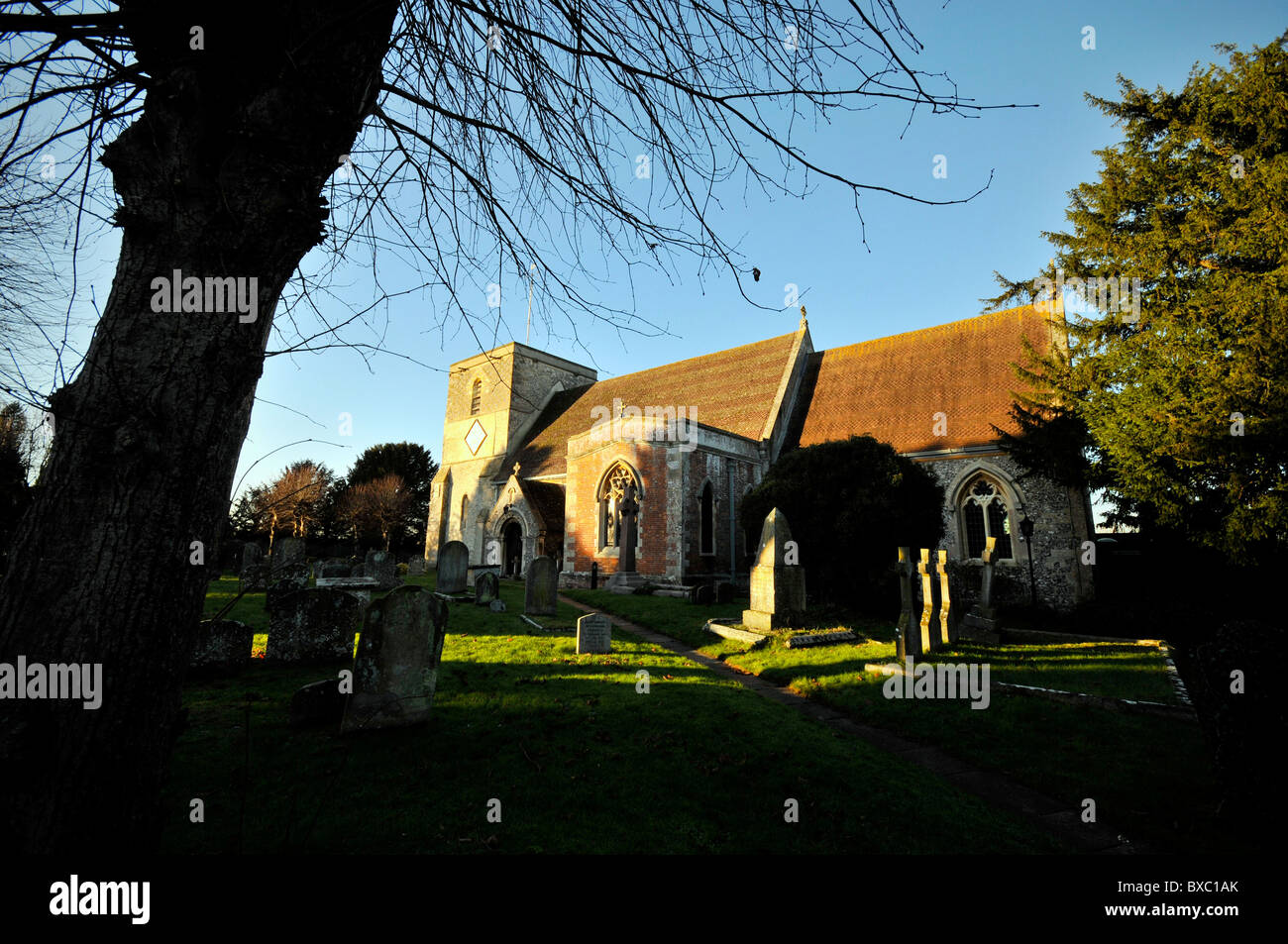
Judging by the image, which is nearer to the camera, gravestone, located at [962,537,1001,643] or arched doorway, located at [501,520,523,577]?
gravestone, located at [962,537,1001,643]

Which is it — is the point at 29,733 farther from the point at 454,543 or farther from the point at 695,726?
the point at 454,543

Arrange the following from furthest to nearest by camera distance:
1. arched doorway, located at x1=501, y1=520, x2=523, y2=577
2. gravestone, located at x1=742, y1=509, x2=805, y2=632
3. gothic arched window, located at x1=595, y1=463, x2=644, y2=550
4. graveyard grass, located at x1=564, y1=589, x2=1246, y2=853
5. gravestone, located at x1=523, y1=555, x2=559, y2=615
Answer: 1. arched doorway, located at x1=501, y1=520, x2=523, y2=577
2. gothic arched window, located at x1=595, y1=463, x2=644, y2=550
3. gravestone, located at x1=523, y1=555, x2=559, y2=615
4. gravestone, located at x1=742, y1=509, x2=805, y2=632
5. graveyard grass, located at x1=564, y1=589, x2=1246, y2=853

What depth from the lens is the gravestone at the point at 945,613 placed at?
972 centimetres

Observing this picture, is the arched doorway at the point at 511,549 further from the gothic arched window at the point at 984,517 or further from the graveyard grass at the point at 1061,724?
the gothic arched window at the point at 984,517

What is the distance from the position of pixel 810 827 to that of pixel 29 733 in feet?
12.5

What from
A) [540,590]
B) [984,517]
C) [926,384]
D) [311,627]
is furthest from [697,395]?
[311,627]

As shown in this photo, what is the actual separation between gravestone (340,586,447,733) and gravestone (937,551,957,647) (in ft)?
28.5

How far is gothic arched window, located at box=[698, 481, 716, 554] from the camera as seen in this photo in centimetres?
1833

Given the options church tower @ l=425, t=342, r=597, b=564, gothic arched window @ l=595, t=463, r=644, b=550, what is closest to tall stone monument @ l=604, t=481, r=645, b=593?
gothic arched window @ l=595, t=463, r=644, b=550

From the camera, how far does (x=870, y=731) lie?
6012 millimetres

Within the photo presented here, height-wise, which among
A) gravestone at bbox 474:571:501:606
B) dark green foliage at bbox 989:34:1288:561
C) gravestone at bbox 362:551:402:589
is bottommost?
gravestone at bbox 474:571:501:606

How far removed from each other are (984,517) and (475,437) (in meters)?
25.5

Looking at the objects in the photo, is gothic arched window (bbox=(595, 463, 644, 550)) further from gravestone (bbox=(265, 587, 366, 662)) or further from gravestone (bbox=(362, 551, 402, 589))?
gravestone (bbox=(265, 587, 366, 662))
